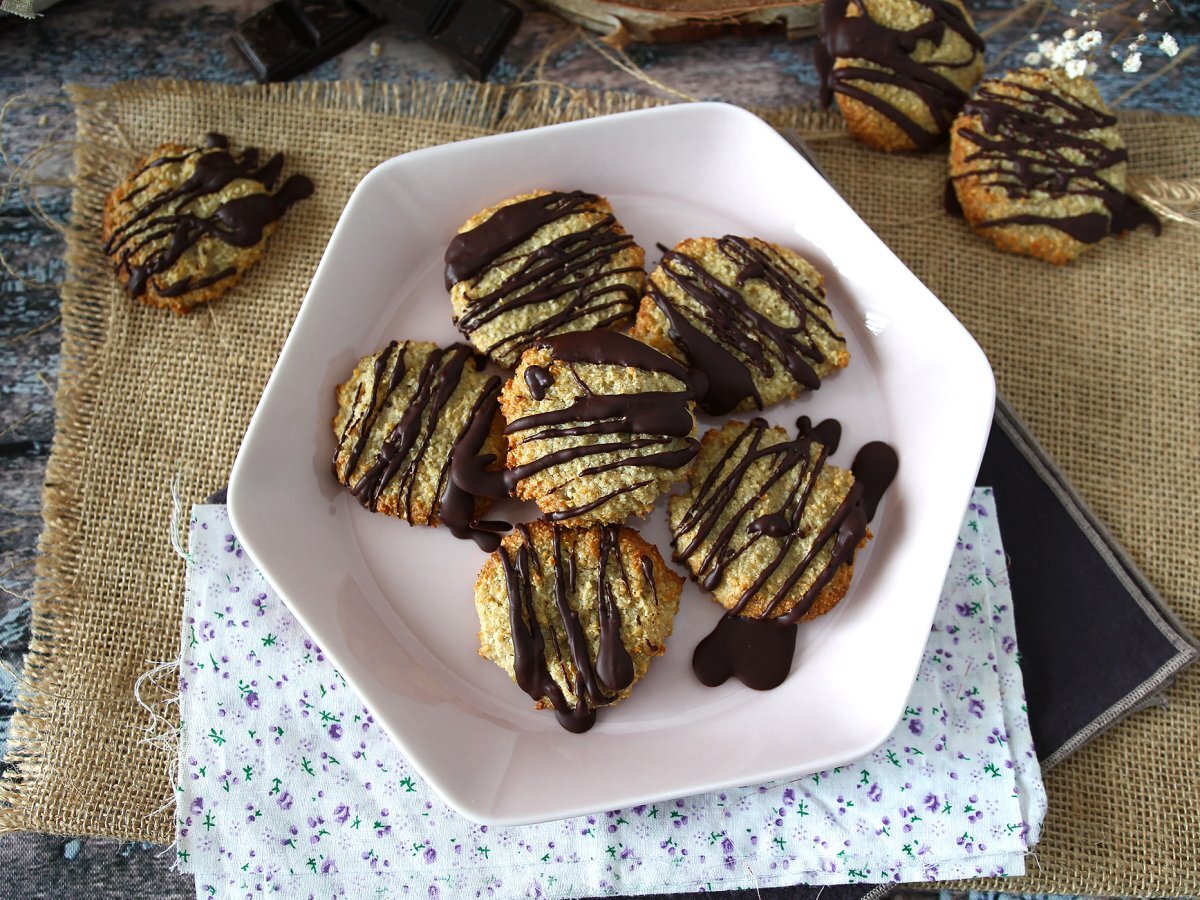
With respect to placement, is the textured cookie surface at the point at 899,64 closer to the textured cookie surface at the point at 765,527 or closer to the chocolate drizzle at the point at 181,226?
the textured cookie surface at the point at 765,527

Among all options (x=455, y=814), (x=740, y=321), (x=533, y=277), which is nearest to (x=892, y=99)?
(x=740, y=321)

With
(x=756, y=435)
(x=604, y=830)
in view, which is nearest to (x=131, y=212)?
(x=756, y=435)

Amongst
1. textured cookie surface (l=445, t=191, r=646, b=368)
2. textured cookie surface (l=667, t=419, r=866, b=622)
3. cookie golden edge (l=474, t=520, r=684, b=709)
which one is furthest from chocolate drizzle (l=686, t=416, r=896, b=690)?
textured cookie surface (l=445, t=191, r=646, b=368)

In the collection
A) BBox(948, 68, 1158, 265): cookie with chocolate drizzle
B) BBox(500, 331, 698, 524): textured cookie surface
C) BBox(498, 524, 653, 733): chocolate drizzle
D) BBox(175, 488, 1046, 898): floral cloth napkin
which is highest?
BBox(948, 68, 1158, 265): cookie with chocolate drizzle

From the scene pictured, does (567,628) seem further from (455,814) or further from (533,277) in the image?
(533,277)

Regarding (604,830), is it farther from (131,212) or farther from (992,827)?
(131,212)

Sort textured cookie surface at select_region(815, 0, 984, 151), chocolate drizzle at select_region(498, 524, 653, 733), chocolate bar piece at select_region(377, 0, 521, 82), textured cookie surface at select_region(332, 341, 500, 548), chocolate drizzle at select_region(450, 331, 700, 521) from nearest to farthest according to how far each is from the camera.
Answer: chocolate drizzle at select_region(450, 331, 700, 521) → chocolate drizzle at select_region(498, 524, 653, 733) → textured cookie surface at select_region(332, 341, 500, 548) → textured cookie surface at select_region(815, 0, 984, 151) → chocolate bar piece at select_region(377, 0, 521, 82)

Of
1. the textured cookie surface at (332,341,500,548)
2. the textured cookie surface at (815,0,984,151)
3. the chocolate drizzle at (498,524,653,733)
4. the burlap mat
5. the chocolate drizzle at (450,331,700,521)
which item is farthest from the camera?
the textured cookie surface at (815,0,984,151)

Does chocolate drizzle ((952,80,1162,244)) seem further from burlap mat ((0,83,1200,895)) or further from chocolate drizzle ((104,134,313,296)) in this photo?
chocolate drizzle ((104,134,313,296))

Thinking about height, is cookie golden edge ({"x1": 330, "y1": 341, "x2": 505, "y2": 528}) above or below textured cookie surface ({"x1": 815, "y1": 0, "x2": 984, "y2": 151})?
below
